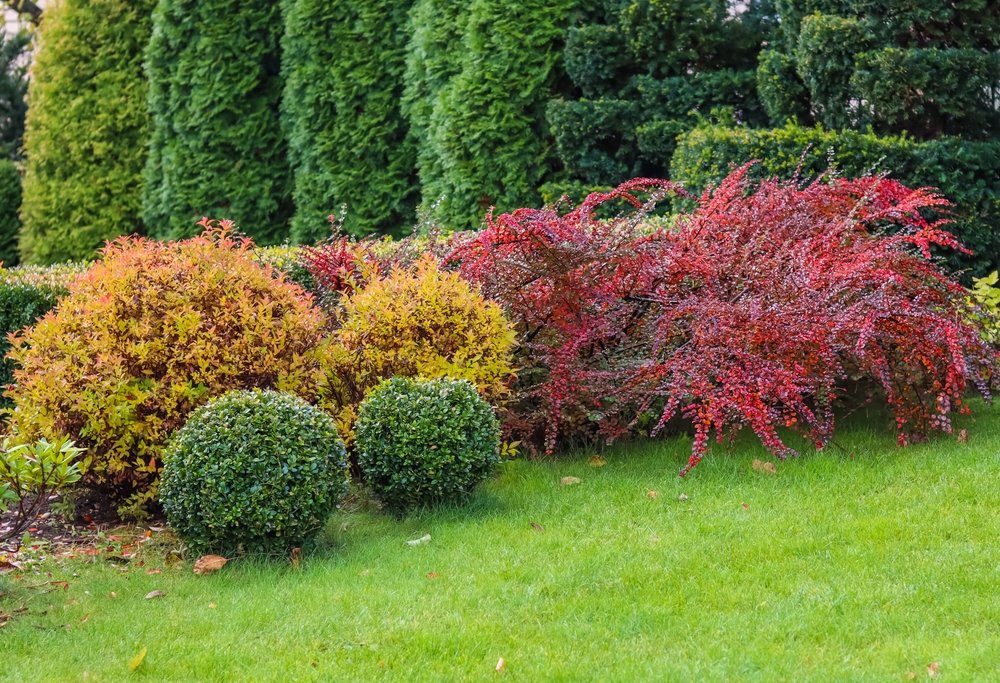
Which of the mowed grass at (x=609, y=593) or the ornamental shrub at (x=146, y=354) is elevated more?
the ornamental shrub at (x=146, y=354)

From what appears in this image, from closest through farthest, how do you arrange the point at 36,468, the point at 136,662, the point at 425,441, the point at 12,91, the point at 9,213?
the point at 136,662
the point at 36,468
the point at 425,441
the point at 9,213
the point at 12,91

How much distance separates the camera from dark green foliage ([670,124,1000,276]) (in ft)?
22.2

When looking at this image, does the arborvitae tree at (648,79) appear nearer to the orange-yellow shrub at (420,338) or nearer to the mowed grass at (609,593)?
the orange-yellow shrub at (420,338)

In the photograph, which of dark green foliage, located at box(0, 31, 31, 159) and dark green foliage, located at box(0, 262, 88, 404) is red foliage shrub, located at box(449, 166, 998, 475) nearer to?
dark green foliage, located at box(0, 262, 88, 404)

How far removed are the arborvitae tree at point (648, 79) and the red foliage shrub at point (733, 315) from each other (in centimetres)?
308

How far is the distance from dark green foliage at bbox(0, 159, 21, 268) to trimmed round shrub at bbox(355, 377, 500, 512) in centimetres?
A: 1154

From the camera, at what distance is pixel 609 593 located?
3.77 meters

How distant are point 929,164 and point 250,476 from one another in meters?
4.87

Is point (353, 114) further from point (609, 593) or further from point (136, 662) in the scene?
point (136, 662)

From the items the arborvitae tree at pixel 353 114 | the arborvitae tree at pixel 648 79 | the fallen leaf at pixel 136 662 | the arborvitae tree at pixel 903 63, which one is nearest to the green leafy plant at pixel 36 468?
the fallen leaf at pixel 136 662

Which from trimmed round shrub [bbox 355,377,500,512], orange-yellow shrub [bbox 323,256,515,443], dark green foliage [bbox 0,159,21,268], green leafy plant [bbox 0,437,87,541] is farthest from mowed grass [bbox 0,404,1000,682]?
dark green foliage [bbox 0,159,21,268]

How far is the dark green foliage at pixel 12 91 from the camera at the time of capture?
659 inches

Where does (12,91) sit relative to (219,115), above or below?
above

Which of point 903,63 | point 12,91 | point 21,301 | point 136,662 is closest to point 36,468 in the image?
point 136,662
